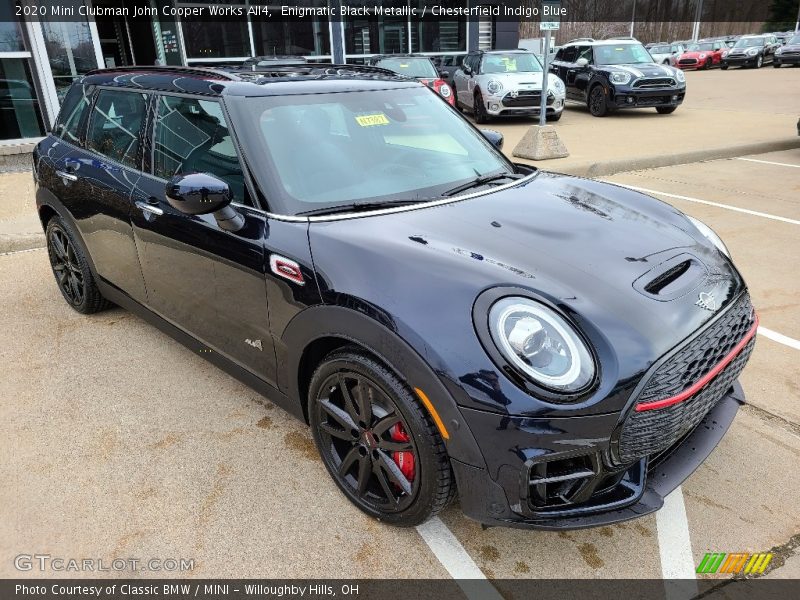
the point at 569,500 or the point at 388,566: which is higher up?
the point at 569,500

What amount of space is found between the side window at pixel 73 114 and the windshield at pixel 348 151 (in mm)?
1776

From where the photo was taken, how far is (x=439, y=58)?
1717 centimetres

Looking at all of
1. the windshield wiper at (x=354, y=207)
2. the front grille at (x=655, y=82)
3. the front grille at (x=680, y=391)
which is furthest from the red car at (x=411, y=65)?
the front grille at (x=680, y=391)

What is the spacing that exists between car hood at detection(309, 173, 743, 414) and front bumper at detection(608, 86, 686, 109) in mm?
12197

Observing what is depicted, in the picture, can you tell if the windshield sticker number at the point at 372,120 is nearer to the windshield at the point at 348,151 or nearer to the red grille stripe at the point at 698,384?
the windshield at the point at 348,151

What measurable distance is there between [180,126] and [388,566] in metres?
2.23

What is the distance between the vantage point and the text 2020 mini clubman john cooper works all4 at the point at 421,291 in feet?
6.06

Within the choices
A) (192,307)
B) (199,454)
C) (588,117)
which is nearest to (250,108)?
(192,307)

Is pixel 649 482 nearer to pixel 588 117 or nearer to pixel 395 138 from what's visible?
pixel 395 138

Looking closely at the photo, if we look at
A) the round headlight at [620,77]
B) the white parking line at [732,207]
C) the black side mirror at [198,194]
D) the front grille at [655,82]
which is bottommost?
the white parking line at [732,207]

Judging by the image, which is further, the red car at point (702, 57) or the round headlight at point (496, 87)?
the red car at point (702, 57)

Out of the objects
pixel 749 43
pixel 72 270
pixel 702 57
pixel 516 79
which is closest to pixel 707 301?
pixel 72 270

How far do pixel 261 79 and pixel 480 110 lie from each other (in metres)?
11.1

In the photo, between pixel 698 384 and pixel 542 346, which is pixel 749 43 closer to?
pixel 698 384
